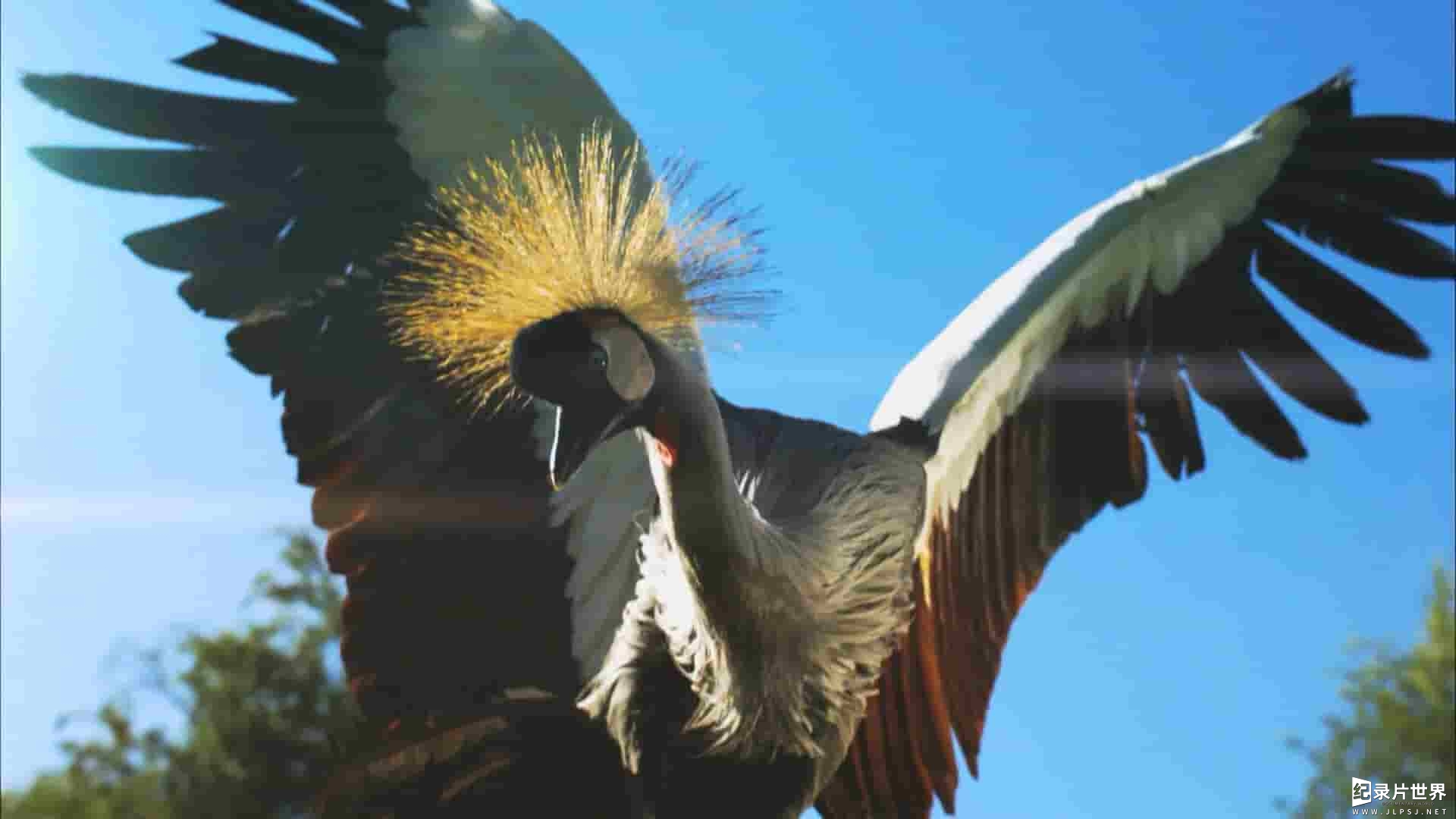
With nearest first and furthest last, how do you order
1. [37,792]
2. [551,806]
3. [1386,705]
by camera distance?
[551,806], [1386,705], [37,792]

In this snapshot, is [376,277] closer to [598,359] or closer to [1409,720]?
[598,359]

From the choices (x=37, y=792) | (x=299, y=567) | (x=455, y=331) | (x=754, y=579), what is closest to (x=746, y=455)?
(x=754, y=579)

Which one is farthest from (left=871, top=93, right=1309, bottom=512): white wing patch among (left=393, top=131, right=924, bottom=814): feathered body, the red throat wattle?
the red throat wattle

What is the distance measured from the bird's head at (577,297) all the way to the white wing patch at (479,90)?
0.79m

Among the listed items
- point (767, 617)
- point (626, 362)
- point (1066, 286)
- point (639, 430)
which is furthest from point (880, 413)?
point (626, 362)

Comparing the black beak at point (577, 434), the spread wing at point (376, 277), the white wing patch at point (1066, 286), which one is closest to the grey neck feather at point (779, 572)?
the black beak at point (577, 434)

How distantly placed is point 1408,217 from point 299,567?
7477 millimetres

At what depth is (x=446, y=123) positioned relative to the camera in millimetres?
3406

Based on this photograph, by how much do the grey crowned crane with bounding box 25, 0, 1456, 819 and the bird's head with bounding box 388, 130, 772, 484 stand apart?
21cm

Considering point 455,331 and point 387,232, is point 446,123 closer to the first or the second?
point 387,232

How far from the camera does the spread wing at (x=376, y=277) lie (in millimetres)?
3148

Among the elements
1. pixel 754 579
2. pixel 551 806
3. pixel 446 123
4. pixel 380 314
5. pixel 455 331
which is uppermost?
pixel 446 123

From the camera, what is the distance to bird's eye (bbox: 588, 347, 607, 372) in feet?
7.46

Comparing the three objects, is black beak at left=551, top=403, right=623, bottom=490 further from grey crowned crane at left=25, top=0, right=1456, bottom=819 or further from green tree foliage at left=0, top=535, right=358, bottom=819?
green tree foliage at left=0, top=535, right=358, bottom=819
